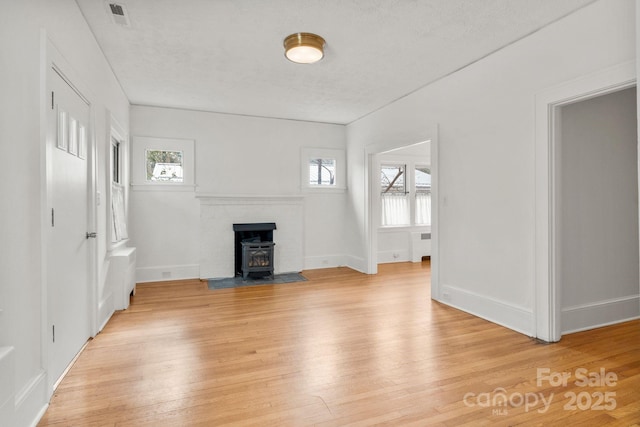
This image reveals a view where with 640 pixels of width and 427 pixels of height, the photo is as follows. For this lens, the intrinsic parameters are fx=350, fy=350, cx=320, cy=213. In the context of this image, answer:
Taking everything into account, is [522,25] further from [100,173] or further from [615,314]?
[100,173]

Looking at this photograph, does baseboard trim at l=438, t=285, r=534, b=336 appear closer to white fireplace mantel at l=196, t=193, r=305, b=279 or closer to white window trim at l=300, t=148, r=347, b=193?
white fireplace mantel at l=196, t=193, r=305, b=279

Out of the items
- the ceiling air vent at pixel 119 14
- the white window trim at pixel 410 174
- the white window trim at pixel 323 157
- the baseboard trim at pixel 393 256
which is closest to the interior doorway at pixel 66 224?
the ceiling air vent at pixel 119 14

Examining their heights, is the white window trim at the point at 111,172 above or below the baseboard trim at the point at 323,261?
above

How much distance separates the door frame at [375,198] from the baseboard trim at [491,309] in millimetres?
229

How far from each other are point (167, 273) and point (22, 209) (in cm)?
382

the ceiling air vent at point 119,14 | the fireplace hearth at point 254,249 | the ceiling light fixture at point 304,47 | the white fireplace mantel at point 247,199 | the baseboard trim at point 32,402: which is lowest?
the baseboard trim at point 32,402

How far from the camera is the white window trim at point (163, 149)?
17.1 feet

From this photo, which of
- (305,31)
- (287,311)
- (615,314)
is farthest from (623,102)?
(287,311)

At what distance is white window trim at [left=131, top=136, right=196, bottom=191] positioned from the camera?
5.20 meters

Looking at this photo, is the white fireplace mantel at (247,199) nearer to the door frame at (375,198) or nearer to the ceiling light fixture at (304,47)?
the door frame at (375,198)

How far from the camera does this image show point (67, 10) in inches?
94.3

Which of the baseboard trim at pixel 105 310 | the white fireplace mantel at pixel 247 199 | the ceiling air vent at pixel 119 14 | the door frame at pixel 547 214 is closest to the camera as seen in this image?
the ceiling air vent at pixel 119 14

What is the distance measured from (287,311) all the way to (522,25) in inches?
135

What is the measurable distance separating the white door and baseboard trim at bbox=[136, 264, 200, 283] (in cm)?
240
